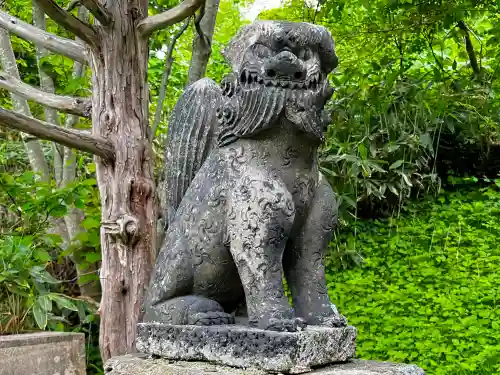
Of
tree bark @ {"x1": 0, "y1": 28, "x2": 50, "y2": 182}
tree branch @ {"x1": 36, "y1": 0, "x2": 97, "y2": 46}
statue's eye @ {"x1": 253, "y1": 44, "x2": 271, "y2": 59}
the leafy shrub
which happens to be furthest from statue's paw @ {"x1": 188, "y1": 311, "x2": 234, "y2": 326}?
tree bark @ {"x1": 0, "y1": 28, "x2": 50, "y2": 182}

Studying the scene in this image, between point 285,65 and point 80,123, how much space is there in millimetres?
3676

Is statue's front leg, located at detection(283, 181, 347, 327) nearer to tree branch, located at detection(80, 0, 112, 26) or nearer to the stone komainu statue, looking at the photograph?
the stone komainu statue

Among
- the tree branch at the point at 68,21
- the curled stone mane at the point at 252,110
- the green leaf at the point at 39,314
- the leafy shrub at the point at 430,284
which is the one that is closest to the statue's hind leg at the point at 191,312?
the curled stone mane at the point at 252,110

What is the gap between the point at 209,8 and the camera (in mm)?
4594

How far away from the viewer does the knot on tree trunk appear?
3525mm

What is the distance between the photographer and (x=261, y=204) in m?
2.11

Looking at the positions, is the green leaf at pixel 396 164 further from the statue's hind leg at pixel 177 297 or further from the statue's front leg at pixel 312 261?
the statue's hind leg at pixel 177 297

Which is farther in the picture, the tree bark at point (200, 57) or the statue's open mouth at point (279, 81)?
the tree bark at point (200, 57)

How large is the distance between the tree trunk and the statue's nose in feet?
5.42

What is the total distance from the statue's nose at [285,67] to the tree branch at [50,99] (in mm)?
1967

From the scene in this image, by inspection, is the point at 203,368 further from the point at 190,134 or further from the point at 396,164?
the point at 396,164

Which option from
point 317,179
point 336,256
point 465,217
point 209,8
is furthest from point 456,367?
point 209,8

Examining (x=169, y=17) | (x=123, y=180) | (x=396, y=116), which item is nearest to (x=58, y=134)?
(x=123, y=180)

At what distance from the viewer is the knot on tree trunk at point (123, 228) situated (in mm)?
3525
